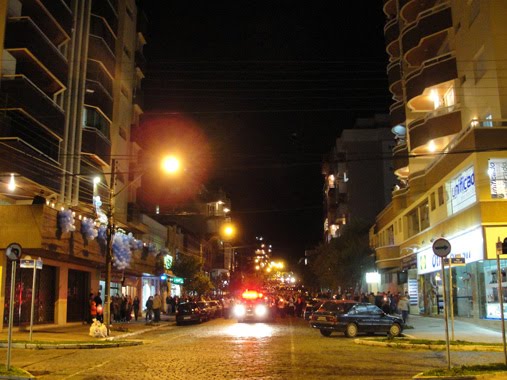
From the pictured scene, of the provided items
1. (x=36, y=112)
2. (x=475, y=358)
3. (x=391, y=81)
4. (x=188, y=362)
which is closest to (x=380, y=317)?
(x=475, y=358)

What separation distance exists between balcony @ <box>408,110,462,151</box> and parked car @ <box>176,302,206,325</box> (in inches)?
664

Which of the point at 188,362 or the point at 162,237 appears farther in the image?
the point at 162,237

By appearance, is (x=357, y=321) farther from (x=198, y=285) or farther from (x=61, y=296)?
(x=198, y=285)

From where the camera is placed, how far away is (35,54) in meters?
27.9

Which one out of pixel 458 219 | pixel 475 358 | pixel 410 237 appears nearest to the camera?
pixel 475 358

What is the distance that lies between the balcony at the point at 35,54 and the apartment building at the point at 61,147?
0.15ft

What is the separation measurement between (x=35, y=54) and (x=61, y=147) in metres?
5.87

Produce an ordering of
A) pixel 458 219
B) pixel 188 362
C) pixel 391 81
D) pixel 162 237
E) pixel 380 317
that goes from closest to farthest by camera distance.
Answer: pixel 188 362 < pixel 380 317 < pixel 458 219 < pixel 391 81 < pixel 162 237

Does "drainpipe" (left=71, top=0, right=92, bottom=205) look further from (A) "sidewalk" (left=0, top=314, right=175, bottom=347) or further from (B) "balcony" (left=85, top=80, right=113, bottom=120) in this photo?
(A) "sidewalk" (left=0, top=314, right=175, bottom=347)

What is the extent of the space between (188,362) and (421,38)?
2747cm

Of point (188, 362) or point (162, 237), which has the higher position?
point (162, 237)

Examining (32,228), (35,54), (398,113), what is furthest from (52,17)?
(398,113)

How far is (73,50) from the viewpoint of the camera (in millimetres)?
33906

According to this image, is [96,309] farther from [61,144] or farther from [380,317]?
[380,317]
